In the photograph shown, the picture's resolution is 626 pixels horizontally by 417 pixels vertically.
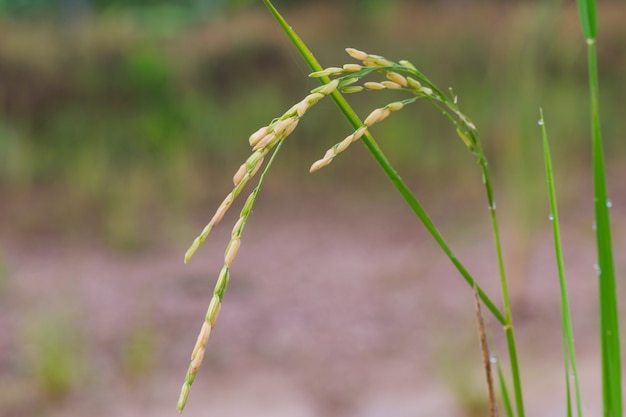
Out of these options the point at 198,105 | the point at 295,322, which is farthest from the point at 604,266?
the point at 198,105

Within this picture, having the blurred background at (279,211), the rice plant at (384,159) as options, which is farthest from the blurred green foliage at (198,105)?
the rice plant at (384,159)

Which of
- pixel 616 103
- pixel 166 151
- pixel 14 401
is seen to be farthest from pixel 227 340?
pixel 616 103

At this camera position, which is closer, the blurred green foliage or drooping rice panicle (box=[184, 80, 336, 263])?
drooping rice panicle (box=[184, 80, 336, 263])

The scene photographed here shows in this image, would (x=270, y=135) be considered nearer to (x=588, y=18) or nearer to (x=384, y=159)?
(x=384, y=159)

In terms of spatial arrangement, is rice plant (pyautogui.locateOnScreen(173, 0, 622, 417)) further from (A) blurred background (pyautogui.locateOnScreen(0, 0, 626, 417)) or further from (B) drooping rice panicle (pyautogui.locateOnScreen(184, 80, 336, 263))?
Answer: (A) blurred background (pyautogui.locateOnScreen(0, 0, 626, 417))

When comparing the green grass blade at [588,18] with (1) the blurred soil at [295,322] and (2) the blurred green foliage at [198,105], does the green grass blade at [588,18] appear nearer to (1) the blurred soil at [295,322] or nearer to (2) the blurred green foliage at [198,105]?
(1) the blurred soil at [295,322]

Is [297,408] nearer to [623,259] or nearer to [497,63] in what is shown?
[623,259]

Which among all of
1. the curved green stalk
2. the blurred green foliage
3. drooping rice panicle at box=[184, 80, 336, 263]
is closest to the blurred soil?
the blurred green foliage
